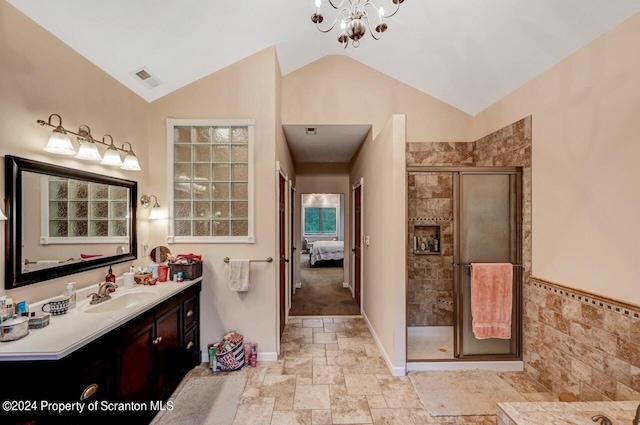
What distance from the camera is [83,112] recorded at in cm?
204

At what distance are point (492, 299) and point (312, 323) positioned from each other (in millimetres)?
2233

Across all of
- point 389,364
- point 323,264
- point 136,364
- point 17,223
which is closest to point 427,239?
point 389,364

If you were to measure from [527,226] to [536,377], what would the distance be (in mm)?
1375

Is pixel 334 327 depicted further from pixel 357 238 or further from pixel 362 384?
pixel 357 238

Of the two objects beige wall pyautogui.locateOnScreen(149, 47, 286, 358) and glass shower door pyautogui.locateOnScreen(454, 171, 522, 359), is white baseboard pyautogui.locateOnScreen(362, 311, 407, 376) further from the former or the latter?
beige wall pyautogui.locateOnScreen(149, 47, 286, 358)

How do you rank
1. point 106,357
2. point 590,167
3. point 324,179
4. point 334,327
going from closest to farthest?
point 106,357, point 590,167, point 334,327, point 324,179

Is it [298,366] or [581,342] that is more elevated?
[581,342]

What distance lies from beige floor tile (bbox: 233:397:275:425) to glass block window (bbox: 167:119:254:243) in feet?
4.52

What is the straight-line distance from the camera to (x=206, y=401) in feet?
7.18

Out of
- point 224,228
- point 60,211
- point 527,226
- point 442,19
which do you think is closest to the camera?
point 60,211

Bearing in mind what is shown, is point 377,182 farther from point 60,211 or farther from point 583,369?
point 60,211

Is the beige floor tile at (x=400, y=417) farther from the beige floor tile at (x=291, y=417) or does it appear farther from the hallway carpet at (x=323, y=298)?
the hallway carpet at (x=323, y=298)

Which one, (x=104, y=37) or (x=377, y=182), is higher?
(x=104, y=37)

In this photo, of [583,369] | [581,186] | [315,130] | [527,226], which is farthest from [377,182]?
[583,369]
